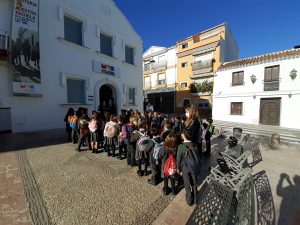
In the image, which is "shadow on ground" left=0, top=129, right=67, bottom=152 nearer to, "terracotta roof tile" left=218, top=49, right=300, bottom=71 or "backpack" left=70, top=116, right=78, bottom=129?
"backpack" left=70, top=116, right=78, bottom=129

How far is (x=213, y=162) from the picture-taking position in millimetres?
5301

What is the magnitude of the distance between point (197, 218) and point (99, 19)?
13.4 meters

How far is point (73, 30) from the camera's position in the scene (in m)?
10.4

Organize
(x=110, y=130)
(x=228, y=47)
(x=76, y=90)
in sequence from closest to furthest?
→ (x=110, y=130) < (x=76, y=90) < (x=228, y=47)

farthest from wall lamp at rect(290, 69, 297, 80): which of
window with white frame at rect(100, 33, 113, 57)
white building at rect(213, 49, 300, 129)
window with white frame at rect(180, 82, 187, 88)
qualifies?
window with white frame at rect(100, 33, 113, 57)

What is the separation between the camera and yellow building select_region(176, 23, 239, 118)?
19953 millimetres

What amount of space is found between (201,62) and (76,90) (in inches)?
654

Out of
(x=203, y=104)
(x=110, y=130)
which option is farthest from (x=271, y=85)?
(x=110, y=130)

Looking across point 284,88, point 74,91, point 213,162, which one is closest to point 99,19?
point 74,91

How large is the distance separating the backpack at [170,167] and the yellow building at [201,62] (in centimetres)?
1852

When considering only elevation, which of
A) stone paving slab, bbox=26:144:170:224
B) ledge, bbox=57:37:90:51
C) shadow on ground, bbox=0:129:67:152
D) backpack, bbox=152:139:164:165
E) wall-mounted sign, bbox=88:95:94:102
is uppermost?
ledge, bbox=57:37:90:51

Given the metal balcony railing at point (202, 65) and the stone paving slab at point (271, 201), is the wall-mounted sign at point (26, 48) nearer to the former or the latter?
the stone paving slab at point (271, 201)

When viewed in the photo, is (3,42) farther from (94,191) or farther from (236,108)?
(236,108)

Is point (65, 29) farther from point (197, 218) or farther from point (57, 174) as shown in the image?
point (197, 218)
